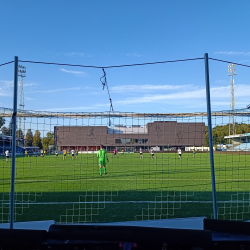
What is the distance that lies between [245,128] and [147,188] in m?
5.13

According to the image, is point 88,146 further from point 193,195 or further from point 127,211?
point 193,195

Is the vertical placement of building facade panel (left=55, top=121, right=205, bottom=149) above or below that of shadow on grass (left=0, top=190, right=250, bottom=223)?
above

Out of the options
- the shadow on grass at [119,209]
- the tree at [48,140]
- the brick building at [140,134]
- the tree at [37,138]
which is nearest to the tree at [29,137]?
the tree at [37,138]

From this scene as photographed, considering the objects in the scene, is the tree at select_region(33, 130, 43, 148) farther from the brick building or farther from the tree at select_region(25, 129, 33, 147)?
the brick building

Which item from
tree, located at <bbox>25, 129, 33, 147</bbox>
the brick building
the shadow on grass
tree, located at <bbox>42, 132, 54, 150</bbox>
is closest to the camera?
tree, located at <bbox>25, 129, 33, 147</bbox>

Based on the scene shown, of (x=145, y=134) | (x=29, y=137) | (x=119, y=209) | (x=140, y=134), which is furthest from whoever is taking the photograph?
(x=119, y=209)

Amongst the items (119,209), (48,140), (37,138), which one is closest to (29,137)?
(37,138)

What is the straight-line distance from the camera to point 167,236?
2.97 m

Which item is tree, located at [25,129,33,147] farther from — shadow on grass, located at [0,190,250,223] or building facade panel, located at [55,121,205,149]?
shadow on grass, located at [0,190,250,223]

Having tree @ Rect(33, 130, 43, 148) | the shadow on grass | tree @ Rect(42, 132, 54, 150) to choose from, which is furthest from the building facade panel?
the shadow on grass

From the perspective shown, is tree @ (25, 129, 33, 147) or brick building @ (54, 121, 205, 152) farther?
brick building @ (54, 121, 205, 152)

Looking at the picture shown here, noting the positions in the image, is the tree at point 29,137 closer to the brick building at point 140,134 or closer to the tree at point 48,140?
the tree at point 48,140

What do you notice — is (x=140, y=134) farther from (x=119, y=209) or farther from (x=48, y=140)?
(x=119, y=209)

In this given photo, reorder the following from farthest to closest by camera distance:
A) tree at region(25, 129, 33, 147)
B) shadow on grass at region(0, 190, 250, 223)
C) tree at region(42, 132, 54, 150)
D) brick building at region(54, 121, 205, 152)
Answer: shadow on grass at region(0, 190, 250, 223), brick building at region(54, 121, 205, 152), tree at region(42, 132, 54, 150), tree at region(25, 129, 33, 147)
